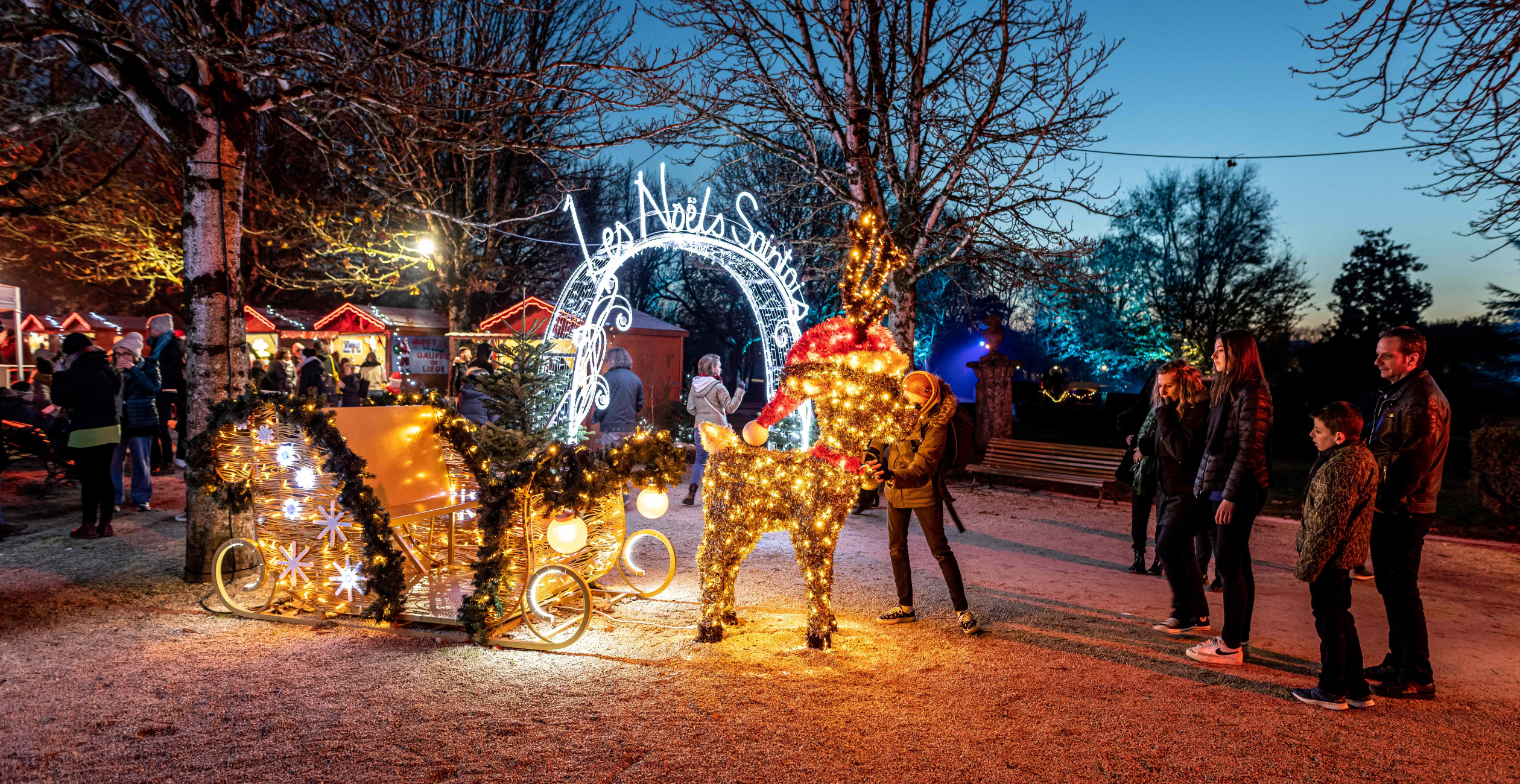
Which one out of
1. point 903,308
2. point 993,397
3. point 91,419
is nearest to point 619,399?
point 903,308

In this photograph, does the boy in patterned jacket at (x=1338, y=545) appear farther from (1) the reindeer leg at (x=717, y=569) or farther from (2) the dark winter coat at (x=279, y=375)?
(2) the dark winter coat at (x=279, y=375)

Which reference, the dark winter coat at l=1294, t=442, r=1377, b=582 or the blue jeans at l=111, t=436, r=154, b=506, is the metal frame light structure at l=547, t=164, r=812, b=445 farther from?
the dark winter coat at l=1294, t=442, r=1377, b=582

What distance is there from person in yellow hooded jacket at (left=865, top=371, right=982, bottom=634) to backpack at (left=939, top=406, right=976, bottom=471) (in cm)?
2

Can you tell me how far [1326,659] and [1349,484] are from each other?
0.92 m

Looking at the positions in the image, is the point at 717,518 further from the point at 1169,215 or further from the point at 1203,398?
the point at 1169,215

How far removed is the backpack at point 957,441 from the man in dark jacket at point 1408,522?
221cm

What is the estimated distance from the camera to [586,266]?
10.5 metres

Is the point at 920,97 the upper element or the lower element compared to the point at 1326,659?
upper

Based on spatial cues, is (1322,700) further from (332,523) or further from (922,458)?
Result: (332,523)

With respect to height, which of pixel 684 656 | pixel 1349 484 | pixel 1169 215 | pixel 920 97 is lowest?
pixel 684 656

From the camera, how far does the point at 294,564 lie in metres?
4.76

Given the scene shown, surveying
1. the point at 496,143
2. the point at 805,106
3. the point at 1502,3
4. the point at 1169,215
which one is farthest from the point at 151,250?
the point at 1169,215

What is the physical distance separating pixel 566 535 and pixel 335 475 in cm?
139

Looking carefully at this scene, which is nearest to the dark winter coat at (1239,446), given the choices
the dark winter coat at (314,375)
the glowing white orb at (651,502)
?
the glowing white orb at (651,502)
